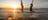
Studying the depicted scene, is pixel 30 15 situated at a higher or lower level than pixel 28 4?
lower

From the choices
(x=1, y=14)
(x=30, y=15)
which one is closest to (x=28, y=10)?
(x=30, y=15)

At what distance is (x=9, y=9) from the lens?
985 mm

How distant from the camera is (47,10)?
3.21 ft

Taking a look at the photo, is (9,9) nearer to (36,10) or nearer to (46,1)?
(36,10)

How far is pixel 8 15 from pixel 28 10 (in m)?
0.26

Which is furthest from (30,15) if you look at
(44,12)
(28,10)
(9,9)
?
(9,9)

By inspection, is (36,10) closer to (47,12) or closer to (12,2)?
(47,12)

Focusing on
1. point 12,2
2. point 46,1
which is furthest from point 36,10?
point 12,2

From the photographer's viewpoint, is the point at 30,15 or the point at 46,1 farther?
the point at 46,1

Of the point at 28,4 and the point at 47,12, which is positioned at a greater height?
the point at 28,4

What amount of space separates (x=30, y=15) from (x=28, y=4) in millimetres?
156

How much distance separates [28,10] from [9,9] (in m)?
0.25

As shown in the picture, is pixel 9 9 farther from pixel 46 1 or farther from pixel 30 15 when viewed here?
pixel 46 1

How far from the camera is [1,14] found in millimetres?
941
